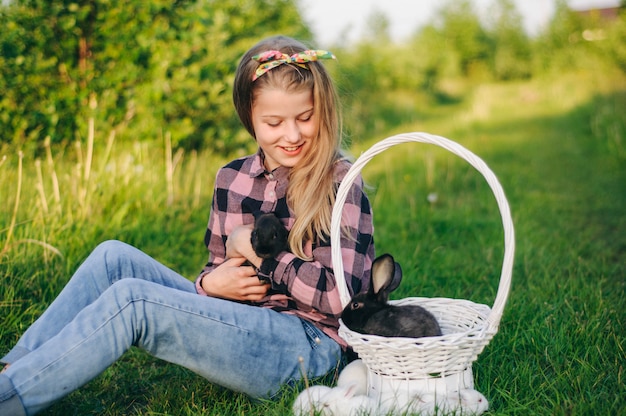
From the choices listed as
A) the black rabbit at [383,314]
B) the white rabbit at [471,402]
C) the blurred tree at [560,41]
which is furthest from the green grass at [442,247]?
the blurred tree at [560,41]

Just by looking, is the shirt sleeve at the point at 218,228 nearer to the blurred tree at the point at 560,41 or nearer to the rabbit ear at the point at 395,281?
the rabbit ear at the point at 395,281

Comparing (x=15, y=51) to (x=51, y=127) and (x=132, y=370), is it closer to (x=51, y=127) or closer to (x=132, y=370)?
(x=51, y=127)

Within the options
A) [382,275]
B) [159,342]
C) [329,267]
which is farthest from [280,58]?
[159,342]

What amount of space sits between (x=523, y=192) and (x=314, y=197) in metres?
3.77

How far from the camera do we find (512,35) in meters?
27.0

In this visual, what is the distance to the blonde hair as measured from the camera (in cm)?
245

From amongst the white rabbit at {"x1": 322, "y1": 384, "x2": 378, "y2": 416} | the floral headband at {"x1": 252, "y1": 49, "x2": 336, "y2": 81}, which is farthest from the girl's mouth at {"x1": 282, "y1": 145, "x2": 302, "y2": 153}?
the white rabbit at {"x1": 322, "y1": 384, "x2": 378, "y2": 416}

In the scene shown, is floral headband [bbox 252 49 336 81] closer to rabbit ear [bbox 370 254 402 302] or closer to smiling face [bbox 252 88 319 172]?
smiling face [bbox 252 88 319 172]

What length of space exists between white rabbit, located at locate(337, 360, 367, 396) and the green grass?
0.20 metres

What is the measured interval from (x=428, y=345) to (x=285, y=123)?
3.54 feet

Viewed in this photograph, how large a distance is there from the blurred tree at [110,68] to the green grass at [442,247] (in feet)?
1.20

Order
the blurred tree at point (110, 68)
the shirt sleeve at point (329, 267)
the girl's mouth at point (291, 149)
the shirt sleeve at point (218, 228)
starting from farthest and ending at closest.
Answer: the blurred tree at point (110, 68)
the shirt sleeve at point (218, 228)
the girl's mouth at point (291, 149)
the shirt sleeve at point (329, 267)

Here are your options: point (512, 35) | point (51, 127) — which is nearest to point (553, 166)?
point (51, 127)

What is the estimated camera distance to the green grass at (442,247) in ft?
7.91
